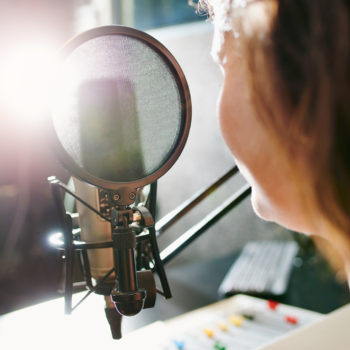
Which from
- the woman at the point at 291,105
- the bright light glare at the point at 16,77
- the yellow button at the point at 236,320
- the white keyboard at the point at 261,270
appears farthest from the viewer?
the bright light glare at the point at 16,77

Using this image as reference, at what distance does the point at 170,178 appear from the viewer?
5.52 feet

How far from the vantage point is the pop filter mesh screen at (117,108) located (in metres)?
0.45

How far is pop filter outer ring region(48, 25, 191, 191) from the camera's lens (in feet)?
1.42

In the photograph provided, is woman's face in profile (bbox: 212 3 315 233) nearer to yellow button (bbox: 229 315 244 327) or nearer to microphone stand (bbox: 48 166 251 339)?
microphone stand (bbox: 48 166 251 339)

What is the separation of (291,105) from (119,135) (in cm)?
18

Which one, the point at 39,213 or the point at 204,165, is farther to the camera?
the point at 204,165

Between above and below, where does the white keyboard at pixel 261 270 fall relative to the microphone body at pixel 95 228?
below

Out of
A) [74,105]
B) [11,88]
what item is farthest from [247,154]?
[11,88]

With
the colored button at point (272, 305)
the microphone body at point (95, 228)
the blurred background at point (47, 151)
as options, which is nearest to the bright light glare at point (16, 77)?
the blurred background at point (47, 151)

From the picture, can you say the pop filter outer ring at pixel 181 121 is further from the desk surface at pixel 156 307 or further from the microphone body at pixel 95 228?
the desk surface at pixel 156 307

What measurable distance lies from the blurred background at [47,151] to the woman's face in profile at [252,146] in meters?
0.54

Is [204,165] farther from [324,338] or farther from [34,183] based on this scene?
[324,338]

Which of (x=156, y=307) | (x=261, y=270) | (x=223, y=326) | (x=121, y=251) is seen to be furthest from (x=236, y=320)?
(x=121, y=251)

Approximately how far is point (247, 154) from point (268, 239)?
1258mm
